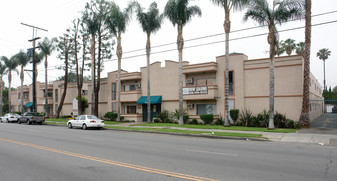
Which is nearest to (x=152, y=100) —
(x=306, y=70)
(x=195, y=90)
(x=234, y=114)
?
(x=195, y=90)

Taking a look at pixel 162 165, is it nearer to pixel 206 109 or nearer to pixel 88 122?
pixel 88 122

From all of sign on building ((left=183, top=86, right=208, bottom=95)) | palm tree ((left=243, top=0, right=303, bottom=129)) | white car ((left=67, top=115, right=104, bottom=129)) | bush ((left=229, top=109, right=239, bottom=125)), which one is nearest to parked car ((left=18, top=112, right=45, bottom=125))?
white car ((left=67, top=115, right=104, bottom=129))

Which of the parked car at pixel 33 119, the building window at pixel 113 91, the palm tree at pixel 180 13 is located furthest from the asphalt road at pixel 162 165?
the building window at pixel 113 91

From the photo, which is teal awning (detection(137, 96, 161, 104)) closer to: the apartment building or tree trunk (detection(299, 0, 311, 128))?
the apartment building

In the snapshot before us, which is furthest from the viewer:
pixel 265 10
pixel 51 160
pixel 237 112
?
pixel 237 112

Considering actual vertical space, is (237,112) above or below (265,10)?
below

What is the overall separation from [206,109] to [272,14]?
11.1 meters

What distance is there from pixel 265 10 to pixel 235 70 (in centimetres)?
656

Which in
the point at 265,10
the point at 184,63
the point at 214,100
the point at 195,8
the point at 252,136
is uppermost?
the point at 195,8

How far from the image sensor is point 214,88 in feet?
80.9

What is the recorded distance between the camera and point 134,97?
30.9 meters

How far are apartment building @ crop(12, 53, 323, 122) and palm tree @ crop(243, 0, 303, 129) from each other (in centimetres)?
296

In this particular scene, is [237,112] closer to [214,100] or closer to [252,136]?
[214,100]

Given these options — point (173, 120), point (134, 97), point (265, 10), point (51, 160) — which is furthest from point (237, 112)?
point (51, 160)
